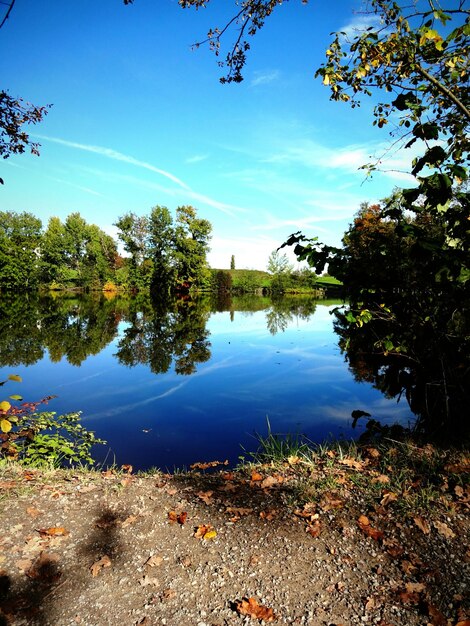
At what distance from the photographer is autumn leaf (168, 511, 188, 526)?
3.76m

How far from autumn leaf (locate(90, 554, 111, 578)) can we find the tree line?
56256mm

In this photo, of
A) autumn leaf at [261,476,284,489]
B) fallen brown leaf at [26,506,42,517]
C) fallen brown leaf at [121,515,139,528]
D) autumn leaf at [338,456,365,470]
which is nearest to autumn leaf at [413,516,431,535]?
autumn leaf at [338,456,365,470]

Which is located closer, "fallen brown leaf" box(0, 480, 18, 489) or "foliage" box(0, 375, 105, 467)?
"fallen brown leaf" box(0, 480, 18, 489)

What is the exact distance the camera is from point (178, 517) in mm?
3820

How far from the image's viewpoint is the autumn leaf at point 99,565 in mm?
3027

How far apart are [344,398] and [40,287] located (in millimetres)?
66639

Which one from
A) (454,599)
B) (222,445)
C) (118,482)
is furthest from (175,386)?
(454,599)

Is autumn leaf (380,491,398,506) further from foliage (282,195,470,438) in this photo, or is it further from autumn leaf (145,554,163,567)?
autumn leaf (145,554,163,567)

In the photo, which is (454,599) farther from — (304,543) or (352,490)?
(352,490)

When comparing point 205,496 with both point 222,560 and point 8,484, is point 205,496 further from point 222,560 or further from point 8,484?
point 8,484

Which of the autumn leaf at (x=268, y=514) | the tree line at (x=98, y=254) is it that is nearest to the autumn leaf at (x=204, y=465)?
the autumn leaf at (x=268, y=514)

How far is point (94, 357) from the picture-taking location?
15.0 m

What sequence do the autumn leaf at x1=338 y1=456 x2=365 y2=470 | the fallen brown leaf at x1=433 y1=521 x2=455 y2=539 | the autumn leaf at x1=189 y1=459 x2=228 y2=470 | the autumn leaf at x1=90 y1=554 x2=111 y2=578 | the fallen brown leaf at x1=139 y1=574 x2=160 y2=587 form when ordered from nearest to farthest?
1. the fallen brown leaf at x1=139 y1=574 x2=160 y2=587
2. the autumn leaf at x1=90 y1=554 x2=111 y2=578
3. the fallen brown leaf at x1=433 y1=521 x2=455 y2=539
4. the autumn leaf at x1=338 y1=456 x2=365 y2=470
5. the autumn leaf at x1=189 y1=459 x2=228 y2=470

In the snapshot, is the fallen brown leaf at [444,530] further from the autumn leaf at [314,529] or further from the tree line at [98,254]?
the tree line at [98,254]
